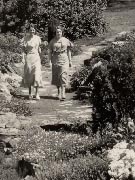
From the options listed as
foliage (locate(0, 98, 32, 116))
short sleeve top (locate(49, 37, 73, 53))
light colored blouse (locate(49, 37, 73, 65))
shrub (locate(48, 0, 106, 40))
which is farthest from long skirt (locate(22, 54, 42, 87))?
shrub (locate(48, 0, 106, 40))

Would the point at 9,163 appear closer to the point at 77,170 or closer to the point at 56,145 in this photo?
the point at 56,145

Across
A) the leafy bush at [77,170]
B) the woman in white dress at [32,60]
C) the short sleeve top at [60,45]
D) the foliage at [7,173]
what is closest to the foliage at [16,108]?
the woman in white dress at [32,60]

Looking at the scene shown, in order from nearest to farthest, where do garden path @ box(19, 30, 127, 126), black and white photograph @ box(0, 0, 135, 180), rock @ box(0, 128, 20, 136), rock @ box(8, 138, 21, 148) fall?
black and white photograph @ box(0, 0, 135, 180), rock @ box(8, 138, 21, 148), rock @ box(0, 128, 20, 136), garden path @ box(19, 30, 127, 126)

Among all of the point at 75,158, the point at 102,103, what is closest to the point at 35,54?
the point at 102,103

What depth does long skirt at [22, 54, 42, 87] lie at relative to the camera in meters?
14.5

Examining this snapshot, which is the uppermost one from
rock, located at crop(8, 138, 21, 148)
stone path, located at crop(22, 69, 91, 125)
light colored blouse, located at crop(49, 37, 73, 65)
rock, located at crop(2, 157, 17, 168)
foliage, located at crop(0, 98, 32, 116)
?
light colored blouse, located at crop(49, 37, 73, 65)

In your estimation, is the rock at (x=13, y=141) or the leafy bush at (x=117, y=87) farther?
the rock at (x=13, y=141)

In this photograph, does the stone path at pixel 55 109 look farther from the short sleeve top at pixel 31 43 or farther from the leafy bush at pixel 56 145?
the short sleeve top at pixel 31 43

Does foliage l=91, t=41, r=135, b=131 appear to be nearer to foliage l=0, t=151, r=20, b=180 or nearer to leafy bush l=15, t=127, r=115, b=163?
leafy bush l=15, t=127, r=115, b=163

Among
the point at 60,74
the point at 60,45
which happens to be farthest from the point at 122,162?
the point at 60,74

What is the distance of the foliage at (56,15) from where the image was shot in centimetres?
2262

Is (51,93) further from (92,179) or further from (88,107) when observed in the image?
(92,179)

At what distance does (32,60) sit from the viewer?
14.5m

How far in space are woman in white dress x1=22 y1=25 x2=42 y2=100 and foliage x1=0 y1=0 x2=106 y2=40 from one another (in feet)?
25.8
